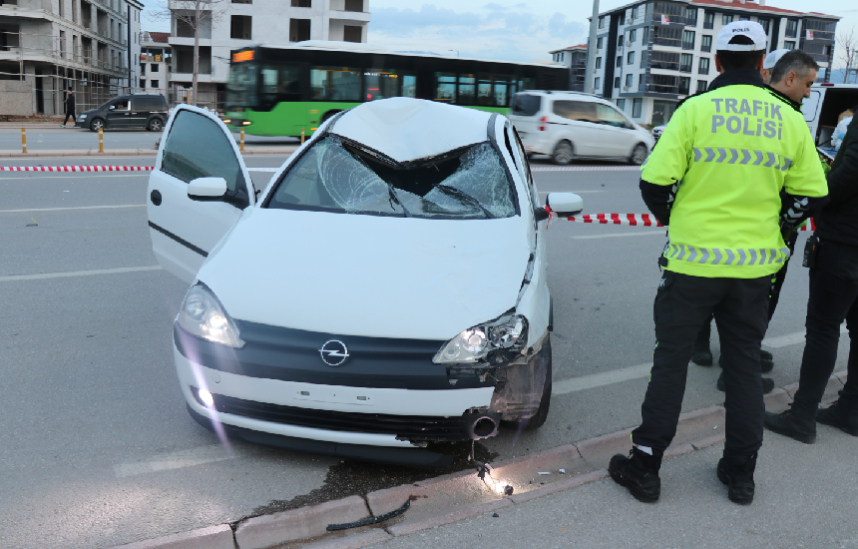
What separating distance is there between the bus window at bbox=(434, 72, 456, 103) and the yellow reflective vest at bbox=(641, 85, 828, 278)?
66.9ft

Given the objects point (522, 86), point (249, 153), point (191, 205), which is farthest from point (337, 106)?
point (191, 205)

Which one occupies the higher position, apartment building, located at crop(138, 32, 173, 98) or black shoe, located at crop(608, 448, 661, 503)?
apartment building, located at crop(138, 32, 173, 98)

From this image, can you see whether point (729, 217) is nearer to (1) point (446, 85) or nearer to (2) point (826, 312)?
(2) point (826, 312)

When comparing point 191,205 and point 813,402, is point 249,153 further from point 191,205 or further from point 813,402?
point 813,402

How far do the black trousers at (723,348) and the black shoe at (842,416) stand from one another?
1.14 m

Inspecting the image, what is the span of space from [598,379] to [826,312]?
141cm

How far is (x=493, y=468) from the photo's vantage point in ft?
10.9

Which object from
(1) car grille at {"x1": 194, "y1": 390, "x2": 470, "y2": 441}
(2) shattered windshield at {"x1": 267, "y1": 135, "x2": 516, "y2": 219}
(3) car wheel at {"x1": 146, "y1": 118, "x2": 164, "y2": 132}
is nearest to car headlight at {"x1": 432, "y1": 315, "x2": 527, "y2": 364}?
(1) car grille at {"x1": 194, "y1": 390, "x2": 470, "y2": 441}

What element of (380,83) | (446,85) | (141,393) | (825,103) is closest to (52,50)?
(380,83)

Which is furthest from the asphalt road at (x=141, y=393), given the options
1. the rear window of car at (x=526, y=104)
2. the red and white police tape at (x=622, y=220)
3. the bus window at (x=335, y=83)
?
the bus window at (x=335, y=83)

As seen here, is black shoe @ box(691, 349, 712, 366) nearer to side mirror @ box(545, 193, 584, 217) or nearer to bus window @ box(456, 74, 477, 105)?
side mirror @ box(545, 193, 584, 217)

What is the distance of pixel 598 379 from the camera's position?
15.0 feet

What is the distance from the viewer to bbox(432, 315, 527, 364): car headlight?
9.88 feet

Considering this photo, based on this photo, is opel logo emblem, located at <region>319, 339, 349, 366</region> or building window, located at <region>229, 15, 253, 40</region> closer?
opel logo emblem, located at <region>319, 339, 349, 366</region>
